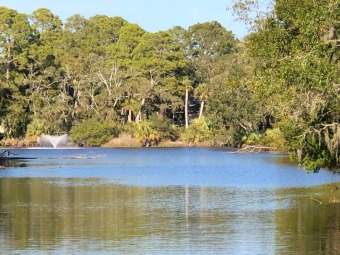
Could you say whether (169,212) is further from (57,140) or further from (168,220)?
(57,140)

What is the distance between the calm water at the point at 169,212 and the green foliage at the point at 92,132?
127ft

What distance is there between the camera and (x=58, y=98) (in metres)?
93.9

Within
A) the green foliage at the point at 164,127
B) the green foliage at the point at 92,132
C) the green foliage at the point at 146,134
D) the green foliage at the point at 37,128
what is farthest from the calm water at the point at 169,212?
the green foliage at the point at 164,127

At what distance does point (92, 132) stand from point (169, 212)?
200 ft

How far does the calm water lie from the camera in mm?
20359

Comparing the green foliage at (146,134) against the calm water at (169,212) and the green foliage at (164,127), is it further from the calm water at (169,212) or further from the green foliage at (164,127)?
the calm water at (169,212)

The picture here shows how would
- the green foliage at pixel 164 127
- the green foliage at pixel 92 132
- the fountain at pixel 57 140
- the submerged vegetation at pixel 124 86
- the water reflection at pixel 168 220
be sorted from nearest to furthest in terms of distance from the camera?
the water reflection at pixel 168 220 → the submerged vegetation at pixel 124 86 → the green foliage at pixel 92 132 → the fountain at pixel 57 140 → the green foliage at pixel 164 127

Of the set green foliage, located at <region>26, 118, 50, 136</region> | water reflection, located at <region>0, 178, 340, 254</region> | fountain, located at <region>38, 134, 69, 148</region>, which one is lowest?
water reflection, located at <region>0, 178, 340, 254</region>

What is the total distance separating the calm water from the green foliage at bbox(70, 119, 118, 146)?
127ft

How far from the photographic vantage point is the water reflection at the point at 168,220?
2012 cm

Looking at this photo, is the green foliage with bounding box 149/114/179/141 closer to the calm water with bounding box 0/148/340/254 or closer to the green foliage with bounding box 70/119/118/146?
the green foliage with bounding box 70/119/118/146

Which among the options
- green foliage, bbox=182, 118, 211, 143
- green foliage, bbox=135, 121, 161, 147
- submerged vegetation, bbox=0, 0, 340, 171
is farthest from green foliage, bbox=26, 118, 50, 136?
green foliage, bbox=182, 118, 211, 143

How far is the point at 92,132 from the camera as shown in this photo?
88.0m

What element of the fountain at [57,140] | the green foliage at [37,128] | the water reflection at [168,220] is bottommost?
the water reflection at [168,220]
